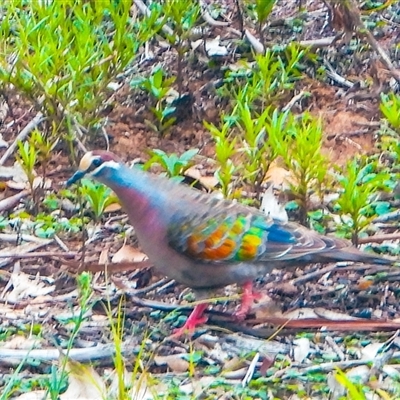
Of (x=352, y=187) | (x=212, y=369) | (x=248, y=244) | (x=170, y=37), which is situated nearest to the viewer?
(x=212, y=369)

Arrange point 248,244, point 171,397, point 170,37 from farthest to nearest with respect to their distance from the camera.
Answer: point 170,37 → point 248,244 → point 171,397

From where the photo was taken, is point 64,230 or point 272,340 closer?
point 272,340

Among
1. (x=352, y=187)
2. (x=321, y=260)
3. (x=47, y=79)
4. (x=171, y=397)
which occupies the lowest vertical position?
(x=171, y=397)

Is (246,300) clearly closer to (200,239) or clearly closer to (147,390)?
(200,239)

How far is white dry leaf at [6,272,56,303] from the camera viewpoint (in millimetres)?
4457

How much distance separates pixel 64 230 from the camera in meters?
5.04

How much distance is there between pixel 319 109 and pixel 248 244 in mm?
2217

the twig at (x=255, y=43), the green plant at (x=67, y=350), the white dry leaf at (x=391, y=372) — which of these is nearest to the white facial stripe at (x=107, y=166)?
the green plant at (x=67, y=350)

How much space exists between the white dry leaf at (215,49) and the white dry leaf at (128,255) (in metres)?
2.17

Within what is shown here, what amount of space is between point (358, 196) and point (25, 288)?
1.61 metres

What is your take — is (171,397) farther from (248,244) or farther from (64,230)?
(64,230)

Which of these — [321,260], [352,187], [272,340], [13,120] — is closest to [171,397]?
[272,340]

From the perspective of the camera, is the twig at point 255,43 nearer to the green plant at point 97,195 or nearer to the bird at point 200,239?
the green plant at point 97,195

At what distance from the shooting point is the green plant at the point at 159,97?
229 inches
